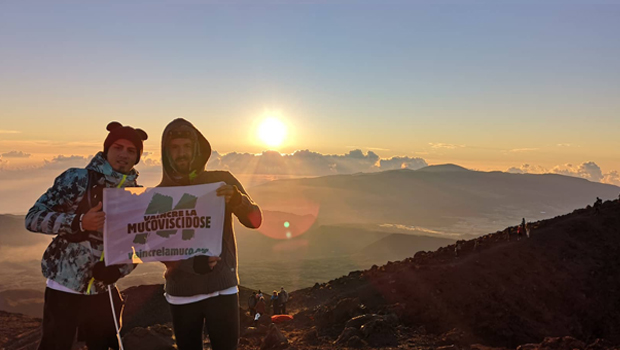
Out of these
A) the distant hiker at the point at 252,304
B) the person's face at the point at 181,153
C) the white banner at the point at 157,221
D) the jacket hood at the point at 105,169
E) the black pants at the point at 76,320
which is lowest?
the distant hiker at the point at 252,304

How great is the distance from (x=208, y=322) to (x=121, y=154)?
1979 millimetres

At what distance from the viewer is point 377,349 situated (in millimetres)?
10633

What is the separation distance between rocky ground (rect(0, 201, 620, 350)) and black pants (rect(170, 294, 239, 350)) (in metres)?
6.60

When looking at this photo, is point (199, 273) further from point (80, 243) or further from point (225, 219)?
point (80, 243)

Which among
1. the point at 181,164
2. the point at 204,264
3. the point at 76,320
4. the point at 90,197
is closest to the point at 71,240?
the point at 90,197

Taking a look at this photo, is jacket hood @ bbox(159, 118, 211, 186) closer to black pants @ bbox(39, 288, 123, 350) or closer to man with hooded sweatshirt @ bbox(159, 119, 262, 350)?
man with hooded sweatshirt @ bbox(159, 119, 262, 350)

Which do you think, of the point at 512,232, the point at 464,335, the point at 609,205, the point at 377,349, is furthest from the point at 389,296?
the point at 609,205

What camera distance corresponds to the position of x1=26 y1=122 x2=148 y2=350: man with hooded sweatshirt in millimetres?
3482

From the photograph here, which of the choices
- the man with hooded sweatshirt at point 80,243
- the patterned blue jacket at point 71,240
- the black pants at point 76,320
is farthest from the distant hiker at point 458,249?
the patterned blue jacket at point 71,240

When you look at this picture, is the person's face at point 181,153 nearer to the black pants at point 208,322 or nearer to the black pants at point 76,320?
the black pants at point 208,322

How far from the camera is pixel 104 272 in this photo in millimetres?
3631

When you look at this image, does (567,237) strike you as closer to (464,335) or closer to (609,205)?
(609,205)

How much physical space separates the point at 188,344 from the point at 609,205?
3393 centimetres

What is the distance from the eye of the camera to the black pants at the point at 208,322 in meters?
3.40
